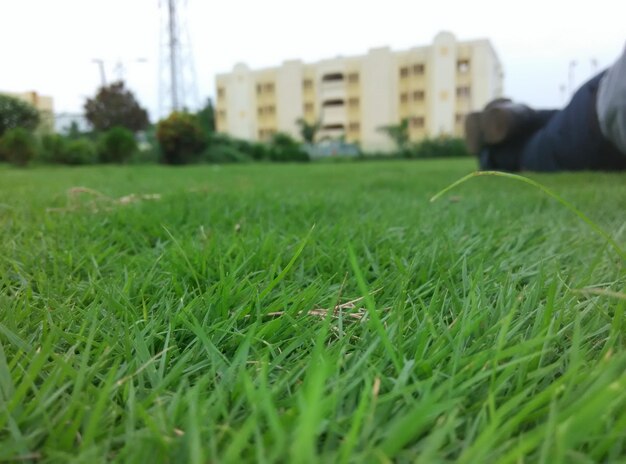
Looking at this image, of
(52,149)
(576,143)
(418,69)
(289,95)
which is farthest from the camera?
(289,95)

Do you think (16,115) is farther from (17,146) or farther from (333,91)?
(333,91)

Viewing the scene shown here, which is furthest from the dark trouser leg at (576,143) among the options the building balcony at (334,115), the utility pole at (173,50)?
the building balcony at (334,115)

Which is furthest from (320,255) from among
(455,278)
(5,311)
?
(5,311)

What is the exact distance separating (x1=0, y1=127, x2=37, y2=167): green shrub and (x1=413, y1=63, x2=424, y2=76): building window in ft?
76.2

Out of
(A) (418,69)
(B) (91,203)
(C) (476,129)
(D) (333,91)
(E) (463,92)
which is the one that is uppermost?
(A) (418,69)

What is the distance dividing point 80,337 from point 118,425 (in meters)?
0.16

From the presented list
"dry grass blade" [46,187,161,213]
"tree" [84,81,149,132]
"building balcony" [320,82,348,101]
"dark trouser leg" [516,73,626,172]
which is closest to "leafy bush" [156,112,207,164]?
"tree" [84,81,149,132]

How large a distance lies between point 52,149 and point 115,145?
1.44 m

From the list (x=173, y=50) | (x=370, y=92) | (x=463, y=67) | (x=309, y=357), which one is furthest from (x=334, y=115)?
(x=309, y=357)

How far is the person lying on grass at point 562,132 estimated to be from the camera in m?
2.13

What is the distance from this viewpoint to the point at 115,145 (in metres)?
12.1

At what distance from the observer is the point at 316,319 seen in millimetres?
595

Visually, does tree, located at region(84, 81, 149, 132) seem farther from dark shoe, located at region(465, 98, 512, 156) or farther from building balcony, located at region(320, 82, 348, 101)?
dark shoe, located at region(465, 98, 512, 156)

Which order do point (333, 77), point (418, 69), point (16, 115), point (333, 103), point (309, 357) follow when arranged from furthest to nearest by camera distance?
point (333, 103) < point (333, 77) < point (418, 69) < point (16, 115) < point (309, 357)
